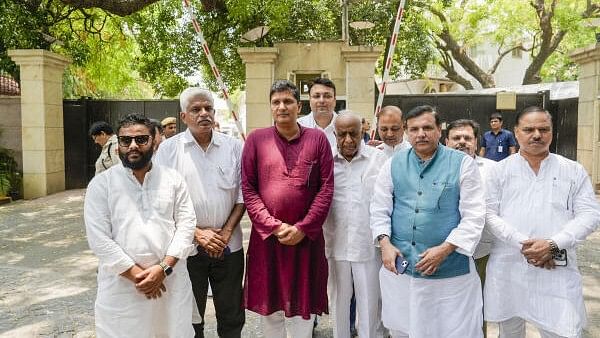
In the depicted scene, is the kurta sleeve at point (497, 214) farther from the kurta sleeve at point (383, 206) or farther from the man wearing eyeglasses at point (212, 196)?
the man wearing eyeglasses at point (212, 196)

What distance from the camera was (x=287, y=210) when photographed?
313cm

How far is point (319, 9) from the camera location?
15.2 meters

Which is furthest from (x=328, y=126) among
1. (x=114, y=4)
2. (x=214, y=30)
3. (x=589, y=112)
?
(x=214, y=30)

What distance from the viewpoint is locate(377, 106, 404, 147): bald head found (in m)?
3.82

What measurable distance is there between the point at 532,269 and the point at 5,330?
13.0 feet

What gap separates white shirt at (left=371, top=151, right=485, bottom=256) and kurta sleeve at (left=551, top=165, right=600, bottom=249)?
44cm

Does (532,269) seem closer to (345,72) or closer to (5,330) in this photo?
(5,330)

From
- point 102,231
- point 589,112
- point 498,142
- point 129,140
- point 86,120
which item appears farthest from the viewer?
point 86,120

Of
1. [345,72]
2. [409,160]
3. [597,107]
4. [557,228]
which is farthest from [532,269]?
[597,107]

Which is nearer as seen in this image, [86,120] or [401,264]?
[401,264]

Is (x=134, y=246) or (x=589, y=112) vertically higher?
(x=589, y=112)

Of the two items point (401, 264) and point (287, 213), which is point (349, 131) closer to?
point (287, 213)

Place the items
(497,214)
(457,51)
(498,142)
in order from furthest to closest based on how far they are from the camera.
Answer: (457,51), (498,142), (497,214)

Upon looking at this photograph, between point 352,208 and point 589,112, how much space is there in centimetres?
888
